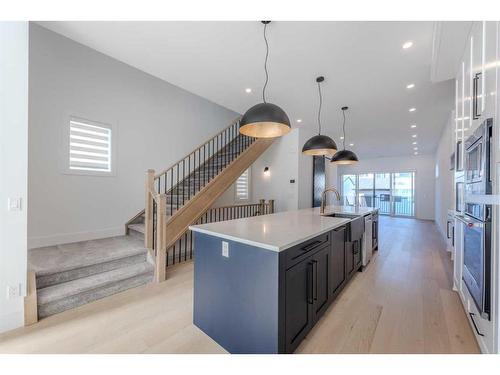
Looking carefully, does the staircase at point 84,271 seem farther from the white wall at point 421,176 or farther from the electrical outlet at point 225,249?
the white wall at point 421,176

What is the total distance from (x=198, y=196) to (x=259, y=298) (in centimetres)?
266

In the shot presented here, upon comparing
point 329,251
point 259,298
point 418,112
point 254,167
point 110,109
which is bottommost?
point 259,298

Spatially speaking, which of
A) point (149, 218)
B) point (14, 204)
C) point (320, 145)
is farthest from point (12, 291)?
point (320, 145)

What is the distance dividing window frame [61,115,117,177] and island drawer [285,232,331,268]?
12.3ft

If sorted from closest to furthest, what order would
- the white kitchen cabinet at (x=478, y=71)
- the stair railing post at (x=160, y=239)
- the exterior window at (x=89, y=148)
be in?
the white kitchen cabinet at (x=478, y=71)
the stair railing post at (x=160, y=239)
the exterior window at (x=89, y=148)

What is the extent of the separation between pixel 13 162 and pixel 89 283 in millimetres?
1438

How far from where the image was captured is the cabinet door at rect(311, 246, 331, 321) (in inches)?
74.7

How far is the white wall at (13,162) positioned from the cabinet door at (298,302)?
2.37 meters

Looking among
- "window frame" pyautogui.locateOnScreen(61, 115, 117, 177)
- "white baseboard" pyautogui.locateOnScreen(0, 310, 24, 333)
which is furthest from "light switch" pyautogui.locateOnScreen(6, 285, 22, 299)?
"window frame" pyautogui.locateOnScreen(61, 115, 117, 177)

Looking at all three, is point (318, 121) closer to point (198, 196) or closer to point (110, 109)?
point (198, 196)

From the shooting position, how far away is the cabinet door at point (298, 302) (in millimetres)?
1549

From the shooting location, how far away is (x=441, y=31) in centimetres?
220

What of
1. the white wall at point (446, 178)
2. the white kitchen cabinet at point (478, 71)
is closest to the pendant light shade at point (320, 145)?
the white kitchen cabinet at point (478, 71)
